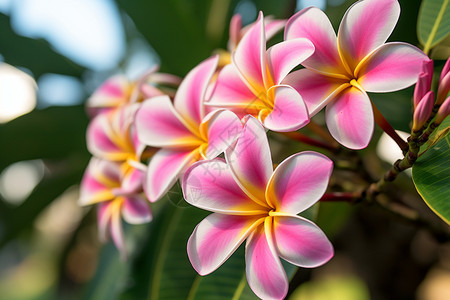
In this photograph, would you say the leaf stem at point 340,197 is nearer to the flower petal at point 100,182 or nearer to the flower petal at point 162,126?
the flower petal at point 162,126

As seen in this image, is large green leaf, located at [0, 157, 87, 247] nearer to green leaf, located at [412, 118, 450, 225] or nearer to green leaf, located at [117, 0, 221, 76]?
green leaf, located at [117, 0, 221, 76]

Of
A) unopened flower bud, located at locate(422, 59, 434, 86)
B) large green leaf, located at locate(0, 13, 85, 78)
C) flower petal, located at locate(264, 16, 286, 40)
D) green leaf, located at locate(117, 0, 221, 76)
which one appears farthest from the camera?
large green leaf, located at locate(0, 13, 85, 78)

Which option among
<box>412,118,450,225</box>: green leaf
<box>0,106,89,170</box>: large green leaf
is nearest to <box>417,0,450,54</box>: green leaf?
<box>412,118,450,225</box>: green leaf

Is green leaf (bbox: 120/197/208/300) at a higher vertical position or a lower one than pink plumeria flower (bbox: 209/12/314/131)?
lower

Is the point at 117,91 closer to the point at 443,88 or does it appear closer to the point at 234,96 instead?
the point at 234,96

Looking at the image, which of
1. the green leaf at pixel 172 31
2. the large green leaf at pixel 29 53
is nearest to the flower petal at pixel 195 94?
the green leaf at pixel 172 31
